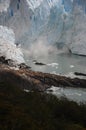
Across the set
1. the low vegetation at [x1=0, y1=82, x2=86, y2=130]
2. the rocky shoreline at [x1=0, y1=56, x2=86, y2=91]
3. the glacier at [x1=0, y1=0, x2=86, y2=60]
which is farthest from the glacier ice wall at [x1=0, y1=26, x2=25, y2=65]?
the low vegetation at [x1=0, y1=82, x2=86, y2=130]

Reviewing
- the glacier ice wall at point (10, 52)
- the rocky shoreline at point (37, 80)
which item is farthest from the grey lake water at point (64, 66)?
the glacier ice wall at point (10, 52)

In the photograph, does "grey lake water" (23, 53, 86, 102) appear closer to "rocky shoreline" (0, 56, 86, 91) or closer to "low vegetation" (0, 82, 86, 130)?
"rocky shoreline" (0, 56, 86, 91)

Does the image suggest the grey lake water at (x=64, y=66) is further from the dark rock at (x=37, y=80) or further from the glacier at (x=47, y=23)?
the glacier at (x=47, y=23)

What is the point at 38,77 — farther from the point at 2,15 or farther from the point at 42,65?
the point at 2,15

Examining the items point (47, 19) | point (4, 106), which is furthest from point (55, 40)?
point (4, 106)

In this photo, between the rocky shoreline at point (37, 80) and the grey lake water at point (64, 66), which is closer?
the grey lake water at point (64, 66)

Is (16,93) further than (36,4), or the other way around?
(36,4)
